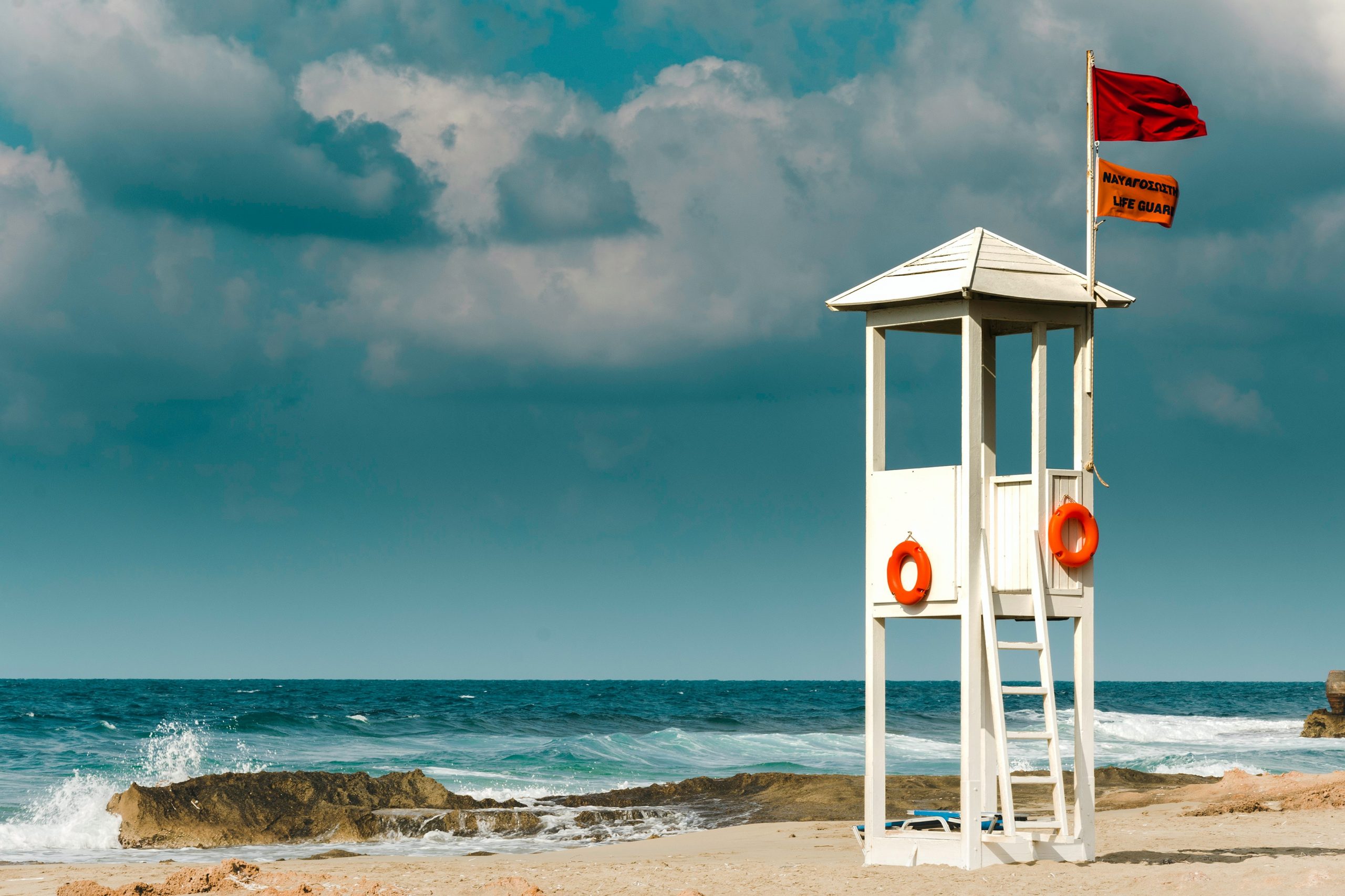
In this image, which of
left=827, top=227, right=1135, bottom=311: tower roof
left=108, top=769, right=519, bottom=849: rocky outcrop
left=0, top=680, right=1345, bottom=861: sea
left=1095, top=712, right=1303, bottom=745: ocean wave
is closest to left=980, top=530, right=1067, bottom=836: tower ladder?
left=827, top=227, right=1135, bottom=311: tower roof

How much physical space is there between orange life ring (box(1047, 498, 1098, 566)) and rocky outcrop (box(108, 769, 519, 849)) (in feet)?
34.1

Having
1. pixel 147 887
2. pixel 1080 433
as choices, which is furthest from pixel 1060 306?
pixel 147 887

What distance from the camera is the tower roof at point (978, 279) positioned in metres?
10.8

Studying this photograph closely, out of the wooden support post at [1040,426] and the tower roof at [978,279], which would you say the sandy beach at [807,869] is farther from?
the tower roof at [978,279]

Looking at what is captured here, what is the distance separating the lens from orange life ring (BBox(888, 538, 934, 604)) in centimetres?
1077

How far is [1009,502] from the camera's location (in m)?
10.9

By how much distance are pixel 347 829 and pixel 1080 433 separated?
38.6 ft

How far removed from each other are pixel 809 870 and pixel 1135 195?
641cm

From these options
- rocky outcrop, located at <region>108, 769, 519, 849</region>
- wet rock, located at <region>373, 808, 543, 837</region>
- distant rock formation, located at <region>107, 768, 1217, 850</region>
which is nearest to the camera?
rocky outcrop, located at <region>108, 769, 519, 849</region>

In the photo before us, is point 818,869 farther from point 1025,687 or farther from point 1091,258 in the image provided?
point 1091,258

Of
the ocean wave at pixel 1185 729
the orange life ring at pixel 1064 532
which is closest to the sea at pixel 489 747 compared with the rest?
the ocean wave at pixel 1185 729

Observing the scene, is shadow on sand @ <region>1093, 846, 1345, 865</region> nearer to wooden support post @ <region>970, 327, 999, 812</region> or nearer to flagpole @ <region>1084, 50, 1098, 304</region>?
wooden support post @ <region>970, 327, 999, 812</region>

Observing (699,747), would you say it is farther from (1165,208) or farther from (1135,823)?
(1165,208)

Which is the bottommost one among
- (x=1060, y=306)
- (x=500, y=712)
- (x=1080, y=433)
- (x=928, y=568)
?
(x=500, y=712)
